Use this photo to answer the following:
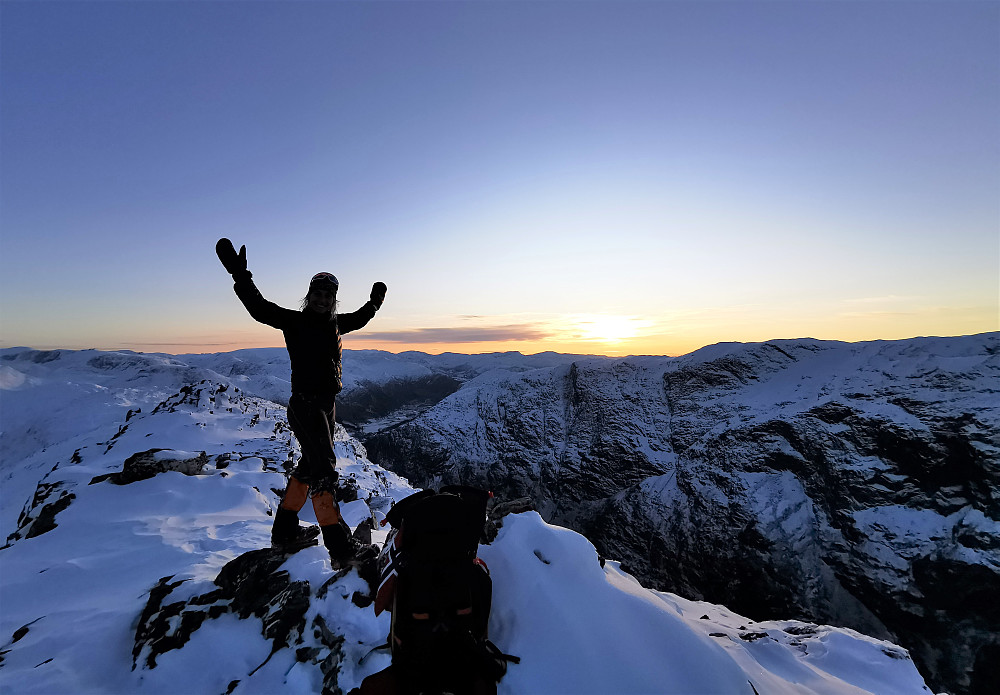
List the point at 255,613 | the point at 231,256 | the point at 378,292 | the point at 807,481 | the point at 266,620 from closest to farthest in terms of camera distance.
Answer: the point at 231,256 → the point at 266,620 → the point at 255,613 → the point at 378,292 → the point at 807,481

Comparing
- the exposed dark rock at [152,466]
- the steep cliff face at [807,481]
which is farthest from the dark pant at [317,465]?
the steep cliff face at [807,481]

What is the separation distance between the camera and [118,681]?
16.2ft

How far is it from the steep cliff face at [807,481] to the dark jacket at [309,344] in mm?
59715

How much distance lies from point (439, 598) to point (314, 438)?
353 cm

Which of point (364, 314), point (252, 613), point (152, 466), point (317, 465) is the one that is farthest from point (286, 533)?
point (152, 466)

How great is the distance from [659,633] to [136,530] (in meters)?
11.1

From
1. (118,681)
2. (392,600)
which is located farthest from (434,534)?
(118,681)

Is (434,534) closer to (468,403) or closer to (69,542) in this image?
(69,542)

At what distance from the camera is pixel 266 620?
18.1 feet

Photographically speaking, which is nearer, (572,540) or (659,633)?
(659,633)

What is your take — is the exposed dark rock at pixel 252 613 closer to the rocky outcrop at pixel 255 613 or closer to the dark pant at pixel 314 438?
the rocky outcrop at pixel 255 613

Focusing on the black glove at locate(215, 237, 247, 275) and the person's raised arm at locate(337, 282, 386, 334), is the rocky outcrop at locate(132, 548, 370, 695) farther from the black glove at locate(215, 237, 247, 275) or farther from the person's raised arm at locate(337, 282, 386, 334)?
the black glove at locate(215, 237, 247, 275)

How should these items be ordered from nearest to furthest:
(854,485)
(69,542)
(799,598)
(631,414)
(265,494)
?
(69,542) < (265,494) < (799,598) < (854,485) < (631,414)

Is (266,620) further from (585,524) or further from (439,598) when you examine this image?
(585,524)
